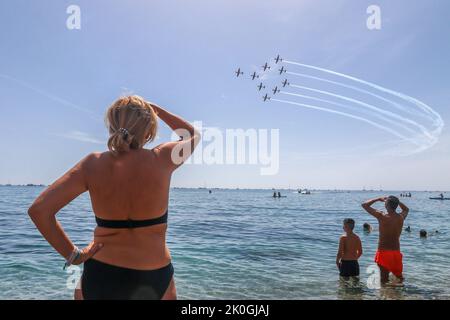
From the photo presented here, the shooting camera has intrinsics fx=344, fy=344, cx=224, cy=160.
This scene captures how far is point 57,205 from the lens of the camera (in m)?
2.36

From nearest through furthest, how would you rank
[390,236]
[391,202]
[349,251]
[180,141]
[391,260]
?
[180,141]
[391,202]
[390,236]
[391,260]
[349,251]

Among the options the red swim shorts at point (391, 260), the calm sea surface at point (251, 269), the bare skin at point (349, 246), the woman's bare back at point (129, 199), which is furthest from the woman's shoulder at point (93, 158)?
the bare skin at point (349, 246)

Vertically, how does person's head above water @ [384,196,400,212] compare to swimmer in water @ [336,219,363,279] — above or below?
above

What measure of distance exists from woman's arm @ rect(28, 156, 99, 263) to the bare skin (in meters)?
10.9

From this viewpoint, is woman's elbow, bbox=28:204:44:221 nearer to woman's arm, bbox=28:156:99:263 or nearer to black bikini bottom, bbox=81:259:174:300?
woman's arm, bbox=28:156:99:263

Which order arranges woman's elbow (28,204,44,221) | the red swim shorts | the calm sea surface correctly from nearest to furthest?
1. woman's elbow (28,204,44,221)
2. the red swim shorts
3. the calm sea surface

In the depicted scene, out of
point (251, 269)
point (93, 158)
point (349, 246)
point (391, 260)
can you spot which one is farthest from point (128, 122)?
point (251, 269)

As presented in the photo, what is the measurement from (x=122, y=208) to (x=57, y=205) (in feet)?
1.42

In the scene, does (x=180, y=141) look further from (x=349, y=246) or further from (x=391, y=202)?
(x=349, y=246)

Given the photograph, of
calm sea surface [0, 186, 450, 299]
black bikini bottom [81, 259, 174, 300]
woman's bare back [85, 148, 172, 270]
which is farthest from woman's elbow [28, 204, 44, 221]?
calm sea surface [0, 186, 450, 299]

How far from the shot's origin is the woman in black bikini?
2.42 m

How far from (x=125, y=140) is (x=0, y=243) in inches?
878

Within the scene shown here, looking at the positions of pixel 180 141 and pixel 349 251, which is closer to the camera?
pixel 180 141
